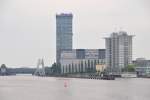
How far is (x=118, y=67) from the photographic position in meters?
197

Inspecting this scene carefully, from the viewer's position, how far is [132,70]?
17162 centimetres

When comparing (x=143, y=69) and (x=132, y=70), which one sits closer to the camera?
(x=132, y=70)

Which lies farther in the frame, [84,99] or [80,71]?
[80,71]

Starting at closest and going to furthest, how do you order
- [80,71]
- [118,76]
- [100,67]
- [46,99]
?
[46,99], [118,76], [100,67], [80,71]

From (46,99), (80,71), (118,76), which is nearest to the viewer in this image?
(46,99)

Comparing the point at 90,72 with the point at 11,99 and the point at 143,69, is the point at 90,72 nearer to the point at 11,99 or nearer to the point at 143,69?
the point at 143,69

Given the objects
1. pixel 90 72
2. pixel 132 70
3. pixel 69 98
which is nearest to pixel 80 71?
pixel 90 72

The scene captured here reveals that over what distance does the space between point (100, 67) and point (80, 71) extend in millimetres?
19371

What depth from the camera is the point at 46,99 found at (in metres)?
Answer: 52.2

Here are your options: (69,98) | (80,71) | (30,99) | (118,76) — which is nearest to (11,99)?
(30,99)

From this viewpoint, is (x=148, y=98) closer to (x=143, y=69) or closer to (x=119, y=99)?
(x=119, y=99)

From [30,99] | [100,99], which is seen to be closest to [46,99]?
[30,99]

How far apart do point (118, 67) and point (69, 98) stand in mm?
142830

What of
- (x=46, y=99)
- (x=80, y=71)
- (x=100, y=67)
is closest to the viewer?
(x=46, y=99)
